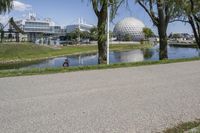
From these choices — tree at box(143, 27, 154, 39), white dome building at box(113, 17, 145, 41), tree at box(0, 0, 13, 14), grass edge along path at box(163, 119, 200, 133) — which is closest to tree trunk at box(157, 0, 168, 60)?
grass edge along path at box(163, 119, 200, 133)

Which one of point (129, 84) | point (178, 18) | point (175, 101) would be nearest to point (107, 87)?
point (129, 84)

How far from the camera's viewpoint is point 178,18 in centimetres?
2945

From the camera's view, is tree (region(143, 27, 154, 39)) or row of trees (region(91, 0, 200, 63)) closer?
row of trees (region(91, 0, 200, 63))

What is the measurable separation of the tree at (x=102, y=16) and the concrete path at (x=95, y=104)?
25.4 ft

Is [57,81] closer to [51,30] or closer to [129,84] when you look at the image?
[129,84]

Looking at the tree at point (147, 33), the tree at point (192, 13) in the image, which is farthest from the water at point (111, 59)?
the tree at point (147, 33)

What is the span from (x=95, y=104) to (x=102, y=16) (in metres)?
12.7

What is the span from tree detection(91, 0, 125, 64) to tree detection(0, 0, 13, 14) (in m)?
31.4

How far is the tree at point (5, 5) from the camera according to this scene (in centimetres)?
4783

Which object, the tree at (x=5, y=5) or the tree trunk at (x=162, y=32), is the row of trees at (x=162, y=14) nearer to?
the tree trunk at (x=162, y=32)

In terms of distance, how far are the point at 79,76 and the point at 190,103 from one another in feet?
19.2

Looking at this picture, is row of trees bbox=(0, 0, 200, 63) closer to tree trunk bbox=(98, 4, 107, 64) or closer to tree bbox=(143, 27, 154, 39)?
tree trunk bbox=(98, 4, 107, 64)

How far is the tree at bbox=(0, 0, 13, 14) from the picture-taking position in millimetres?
47825

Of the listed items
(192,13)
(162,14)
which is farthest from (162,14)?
(192,13)
